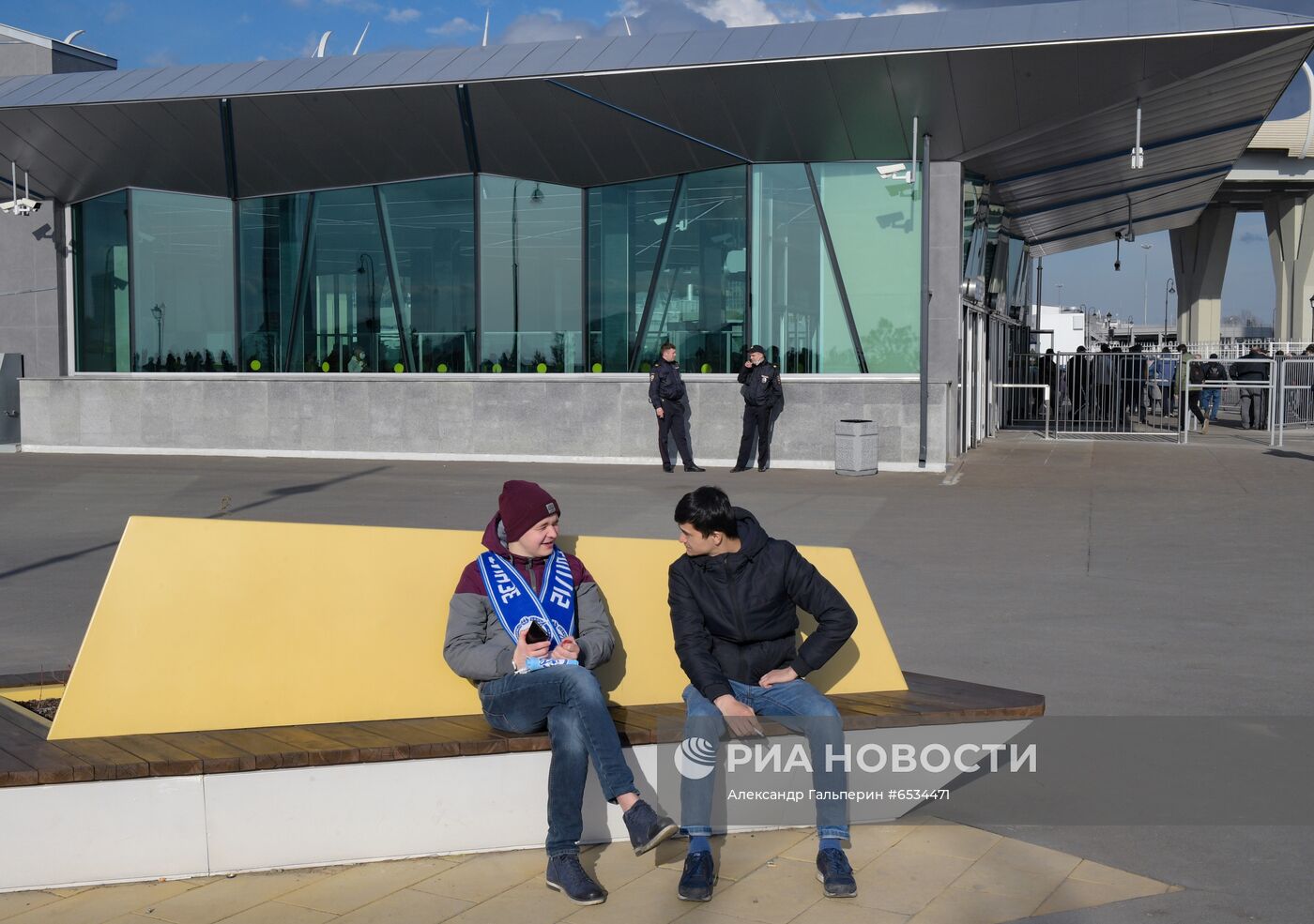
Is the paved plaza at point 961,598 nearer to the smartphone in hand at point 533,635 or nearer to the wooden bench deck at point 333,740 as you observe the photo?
the wooden bench deck at point 333,740

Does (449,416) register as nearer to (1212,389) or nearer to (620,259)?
(620,259)

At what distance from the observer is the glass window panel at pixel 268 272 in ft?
78.8

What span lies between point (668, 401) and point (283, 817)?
15665 millimetres

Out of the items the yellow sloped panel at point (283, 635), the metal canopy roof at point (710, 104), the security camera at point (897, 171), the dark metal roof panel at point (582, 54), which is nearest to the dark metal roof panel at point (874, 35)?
the metal canopy roof at point (710, 104)

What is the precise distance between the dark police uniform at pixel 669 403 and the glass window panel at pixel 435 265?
4.33 m

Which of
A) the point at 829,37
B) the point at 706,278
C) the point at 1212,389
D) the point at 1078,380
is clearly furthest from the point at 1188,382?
the point at 829,37

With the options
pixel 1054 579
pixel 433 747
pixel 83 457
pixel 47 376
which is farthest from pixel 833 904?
pixel 47 376

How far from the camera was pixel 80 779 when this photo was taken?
13.9 ft

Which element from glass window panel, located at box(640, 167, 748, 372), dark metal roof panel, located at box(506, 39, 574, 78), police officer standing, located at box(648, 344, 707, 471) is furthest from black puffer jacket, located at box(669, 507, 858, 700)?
dark metal roof panel, located at box(506, 39, 574, 78)

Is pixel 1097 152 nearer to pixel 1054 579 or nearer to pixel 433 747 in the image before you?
pixel 1054 579

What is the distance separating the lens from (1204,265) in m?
57.7

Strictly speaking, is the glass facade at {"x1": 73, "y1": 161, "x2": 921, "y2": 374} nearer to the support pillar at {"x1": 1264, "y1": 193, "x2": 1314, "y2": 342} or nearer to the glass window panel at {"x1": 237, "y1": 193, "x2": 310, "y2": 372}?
the glass window panel at {"x1": 237, "y1": 193, "x2": 310, "y2": 372}

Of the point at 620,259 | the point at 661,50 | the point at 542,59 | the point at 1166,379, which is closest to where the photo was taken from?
the point at 661,50

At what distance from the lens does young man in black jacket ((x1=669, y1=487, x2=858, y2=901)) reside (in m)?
4.80
